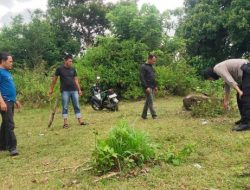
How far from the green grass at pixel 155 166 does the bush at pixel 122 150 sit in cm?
20

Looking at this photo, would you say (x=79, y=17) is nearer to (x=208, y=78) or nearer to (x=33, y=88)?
(x=33, y=88)

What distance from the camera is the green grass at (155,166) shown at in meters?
4.99

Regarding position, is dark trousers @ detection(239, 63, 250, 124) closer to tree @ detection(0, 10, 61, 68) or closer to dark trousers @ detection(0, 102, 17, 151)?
dark trousers @ detection(0, 102, 17, 151)

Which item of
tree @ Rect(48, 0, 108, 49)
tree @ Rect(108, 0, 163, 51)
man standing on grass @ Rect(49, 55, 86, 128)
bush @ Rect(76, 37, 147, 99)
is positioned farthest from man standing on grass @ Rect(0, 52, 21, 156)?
tree @ Rect(48, 0, 108, 49)

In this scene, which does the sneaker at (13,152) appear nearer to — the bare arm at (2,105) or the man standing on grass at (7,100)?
the man standing on grass at (7,100)

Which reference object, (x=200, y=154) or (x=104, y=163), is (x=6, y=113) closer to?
(x=104, y=163)

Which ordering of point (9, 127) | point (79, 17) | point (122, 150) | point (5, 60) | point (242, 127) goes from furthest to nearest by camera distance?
1. point (79, 17)
2. point (242, 127)
3. point (5, 60)
4. point (9, 127)
5. point (122, 150)

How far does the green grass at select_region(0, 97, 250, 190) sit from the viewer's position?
4.99 m

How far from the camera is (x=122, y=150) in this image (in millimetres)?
5434

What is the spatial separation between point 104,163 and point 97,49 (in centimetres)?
1318

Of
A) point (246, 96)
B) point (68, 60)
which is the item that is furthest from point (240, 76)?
point (68, 60)

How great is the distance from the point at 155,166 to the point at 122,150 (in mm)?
513

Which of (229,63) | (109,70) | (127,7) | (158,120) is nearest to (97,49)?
(109,70)

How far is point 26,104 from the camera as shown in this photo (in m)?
16.1
